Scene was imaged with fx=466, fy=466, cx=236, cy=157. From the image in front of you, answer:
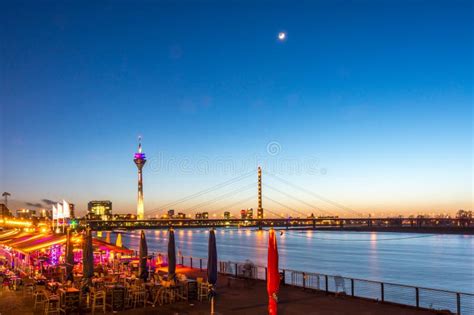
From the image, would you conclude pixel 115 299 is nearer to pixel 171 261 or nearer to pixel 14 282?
pixel 171 261

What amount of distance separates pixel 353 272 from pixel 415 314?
4227 centimetres

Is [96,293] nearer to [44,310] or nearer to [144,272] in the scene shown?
[44,310]

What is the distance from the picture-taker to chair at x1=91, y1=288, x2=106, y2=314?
14743mm

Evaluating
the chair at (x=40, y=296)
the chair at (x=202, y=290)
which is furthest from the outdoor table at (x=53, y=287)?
the chair at (x=202, y=290)

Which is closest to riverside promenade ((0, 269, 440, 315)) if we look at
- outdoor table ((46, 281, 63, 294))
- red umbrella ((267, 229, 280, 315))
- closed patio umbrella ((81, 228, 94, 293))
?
outdoor table ((46, 281, 63, 294))

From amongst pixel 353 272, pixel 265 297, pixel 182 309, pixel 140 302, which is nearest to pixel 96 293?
pixel 140 302

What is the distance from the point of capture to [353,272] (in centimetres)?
5466

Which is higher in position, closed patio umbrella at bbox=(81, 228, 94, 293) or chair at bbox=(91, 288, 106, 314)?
closed patio umbrella at bbox=(81, 228, 94, 293)

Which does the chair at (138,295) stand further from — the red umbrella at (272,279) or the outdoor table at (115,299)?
the red umbrella at (272,279)

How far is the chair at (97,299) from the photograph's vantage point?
14743 millimetres

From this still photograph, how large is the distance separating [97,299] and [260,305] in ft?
17.7

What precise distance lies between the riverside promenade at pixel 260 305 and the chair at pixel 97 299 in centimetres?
87

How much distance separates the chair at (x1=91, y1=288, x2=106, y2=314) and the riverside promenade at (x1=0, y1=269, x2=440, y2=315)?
0.87 m

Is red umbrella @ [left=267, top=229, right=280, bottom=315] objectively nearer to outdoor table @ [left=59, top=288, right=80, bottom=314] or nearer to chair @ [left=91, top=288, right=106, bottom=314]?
chair @ [left=91, top=288, right=106, bottom=314]
